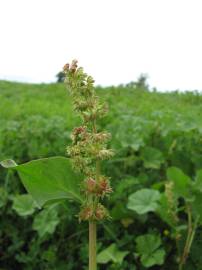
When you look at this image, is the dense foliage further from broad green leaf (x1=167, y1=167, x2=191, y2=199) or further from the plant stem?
the plant stem

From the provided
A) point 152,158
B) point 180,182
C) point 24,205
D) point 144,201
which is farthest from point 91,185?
point 152,158

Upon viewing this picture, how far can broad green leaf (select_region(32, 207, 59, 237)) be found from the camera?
2.24 meters

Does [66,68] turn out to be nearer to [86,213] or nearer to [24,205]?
[86,213]

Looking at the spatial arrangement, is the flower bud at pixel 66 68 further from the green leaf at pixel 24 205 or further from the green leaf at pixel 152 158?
the green leaf at pixel 152 158

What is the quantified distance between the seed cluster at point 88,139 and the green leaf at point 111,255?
4.78ft

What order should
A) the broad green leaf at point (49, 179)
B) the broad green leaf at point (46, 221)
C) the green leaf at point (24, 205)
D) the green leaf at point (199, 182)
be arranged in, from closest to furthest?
the broad green leaf at point (49, 179), the green leaf at point (199, 182), the broad green leaf at point (46, 221), the green leaf at point (24, 205)

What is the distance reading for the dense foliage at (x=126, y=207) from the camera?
202 centimetres

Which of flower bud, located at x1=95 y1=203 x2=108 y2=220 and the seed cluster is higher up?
the seed cluster

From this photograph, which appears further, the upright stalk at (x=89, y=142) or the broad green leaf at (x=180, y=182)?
the broad green leaf at (x=180, y=182)

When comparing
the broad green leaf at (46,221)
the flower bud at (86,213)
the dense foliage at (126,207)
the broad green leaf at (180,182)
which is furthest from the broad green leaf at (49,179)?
the broad green leaf at (46,221)

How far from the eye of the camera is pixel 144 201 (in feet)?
6.84

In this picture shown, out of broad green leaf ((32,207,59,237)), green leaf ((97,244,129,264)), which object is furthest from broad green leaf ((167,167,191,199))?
broad green leaf ((32,207,59,237))

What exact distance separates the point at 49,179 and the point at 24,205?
5.76 feet

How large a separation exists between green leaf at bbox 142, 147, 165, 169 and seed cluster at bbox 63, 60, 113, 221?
1.93 metres
